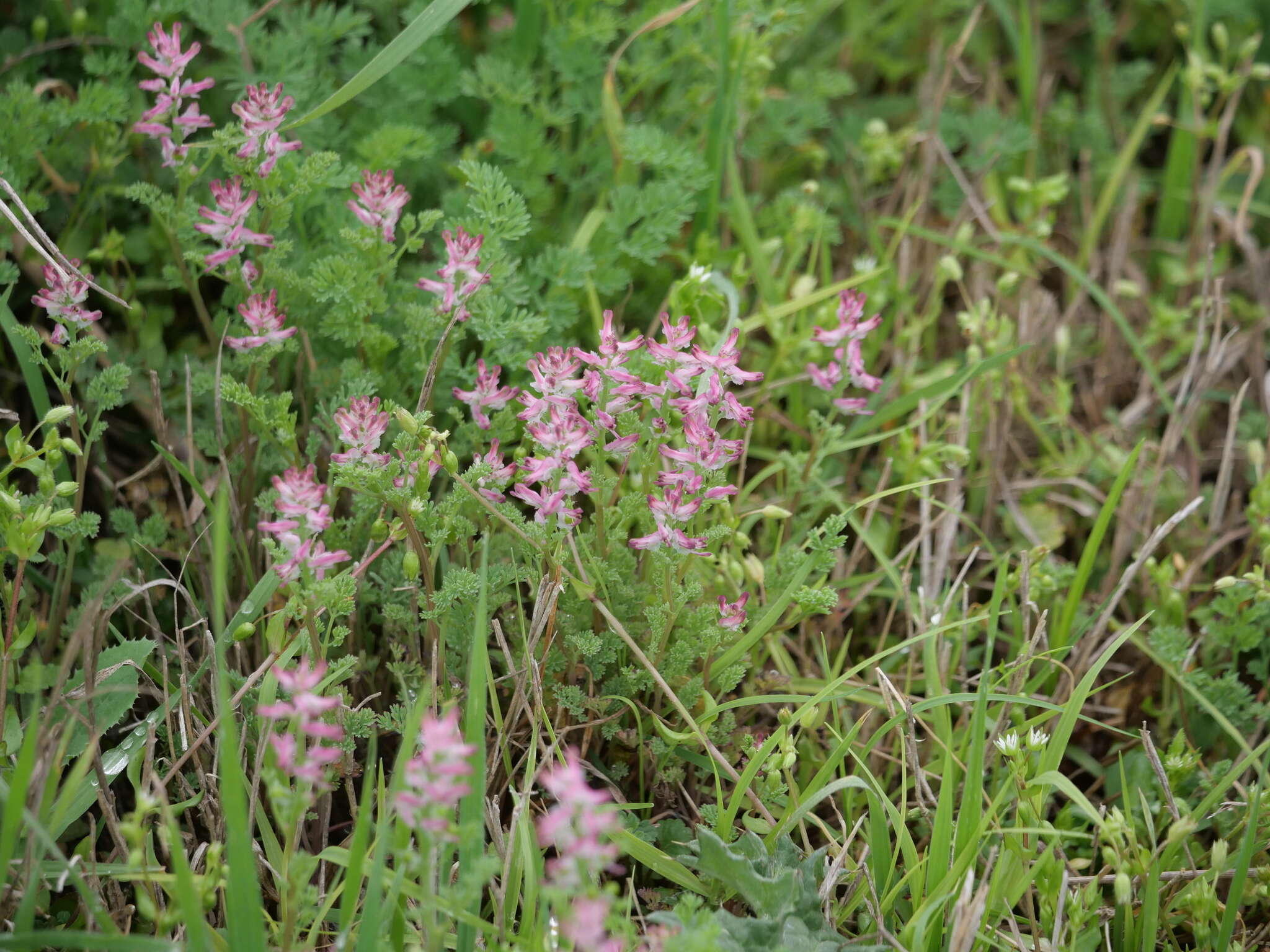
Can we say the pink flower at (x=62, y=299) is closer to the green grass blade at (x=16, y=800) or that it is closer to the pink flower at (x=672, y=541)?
the green grass blade at (x=16, y=800)

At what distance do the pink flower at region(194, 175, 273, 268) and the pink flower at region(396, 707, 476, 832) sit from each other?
106cm

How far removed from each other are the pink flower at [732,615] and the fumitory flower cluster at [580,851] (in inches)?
22.4

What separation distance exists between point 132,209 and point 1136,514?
7.91ft

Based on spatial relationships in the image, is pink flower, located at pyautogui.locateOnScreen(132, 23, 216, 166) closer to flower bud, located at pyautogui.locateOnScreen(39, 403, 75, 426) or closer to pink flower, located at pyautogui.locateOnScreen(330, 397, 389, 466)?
flower bud, located at pyautogui.locateOnScreen(39, 403, 75, 426)

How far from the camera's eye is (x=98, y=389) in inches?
72.1

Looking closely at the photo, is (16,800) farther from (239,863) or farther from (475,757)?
(475,757)

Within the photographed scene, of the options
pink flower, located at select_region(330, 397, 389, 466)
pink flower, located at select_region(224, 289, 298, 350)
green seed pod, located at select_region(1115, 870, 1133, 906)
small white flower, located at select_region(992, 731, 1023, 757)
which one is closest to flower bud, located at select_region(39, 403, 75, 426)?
pink flower, located at select_region(224, 289, 298, 350)

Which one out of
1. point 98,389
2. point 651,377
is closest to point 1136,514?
point 651,377

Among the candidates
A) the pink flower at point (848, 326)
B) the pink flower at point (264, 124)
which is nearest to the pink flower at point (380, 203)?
the pink flower at point (264, 124)

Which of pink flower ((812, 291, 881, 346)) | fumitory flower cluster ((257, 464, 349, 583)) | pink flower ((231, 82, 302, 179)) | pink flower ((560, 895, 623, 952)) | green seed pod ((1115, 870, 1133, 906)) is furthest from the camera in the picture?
pink flower ((812, 291, 881, 346))

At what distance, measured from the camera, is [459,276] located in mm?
1839

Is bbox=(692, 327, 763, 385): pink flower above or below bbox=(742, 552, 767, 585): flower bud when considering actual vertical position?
above

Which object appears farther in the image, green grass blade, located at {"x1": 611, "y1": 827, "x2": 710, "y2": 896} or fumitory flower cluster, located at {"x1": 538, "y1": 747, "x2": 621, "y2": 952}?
green grass blade, located at {"x1": 611, "y1": 827, "x2": 710, "y2": 896}

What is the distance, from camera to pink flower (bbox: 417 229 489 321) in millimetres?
1814
